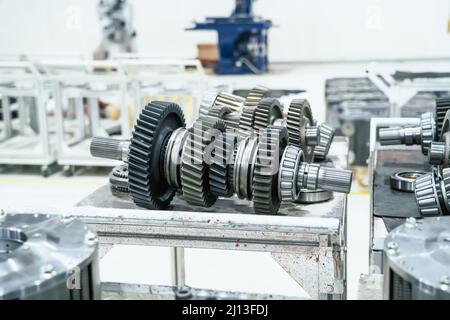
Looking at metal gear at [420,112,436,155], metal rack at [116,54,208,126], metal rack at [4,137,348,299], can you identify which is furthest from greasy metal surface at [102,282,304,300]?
metal rack at [116,54,208,126]

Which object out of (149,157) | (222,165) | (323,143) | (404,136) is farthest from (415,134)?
(149,157)

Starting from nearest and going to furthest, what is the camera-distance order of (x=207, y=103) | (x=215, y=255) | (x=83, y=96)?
(x=207, y=103)
(x=215, y=255)
(x=83, y=96)

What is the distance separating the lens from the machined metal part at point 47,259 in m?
0.78

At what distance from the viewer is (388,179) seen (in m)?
1.74

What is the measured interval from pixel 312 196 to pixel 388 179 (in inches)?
13.0

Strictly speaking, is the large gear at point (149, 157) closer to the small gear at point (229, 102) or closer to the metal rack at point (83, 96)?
the small gear at point (229, 102)

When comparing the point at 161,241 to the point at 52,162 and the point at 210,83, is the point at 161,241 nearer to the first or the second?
the point at 210,83

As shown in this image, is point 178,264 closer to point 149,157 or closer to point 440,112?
point 149,157

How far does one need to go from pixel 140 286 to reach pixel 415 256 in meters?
0.44

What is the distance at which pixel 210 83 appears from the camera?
405 cm

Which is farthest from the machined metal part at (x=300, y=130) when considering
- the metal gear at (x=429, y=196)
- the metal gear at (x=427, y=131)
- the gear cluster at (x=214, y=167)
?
the metal gear at (x=429, y=196)

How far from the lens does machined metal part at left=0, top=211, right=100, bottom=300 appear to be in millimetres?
776

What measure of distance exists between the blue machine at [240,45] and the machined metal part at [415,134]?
9.15 feet

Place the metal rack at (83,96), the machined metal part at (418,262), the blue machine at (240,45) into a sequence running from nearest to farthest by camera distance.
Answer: the machined metal part at (418,262), the metal rack at (83,96), the blue machine at (240,45)
